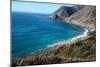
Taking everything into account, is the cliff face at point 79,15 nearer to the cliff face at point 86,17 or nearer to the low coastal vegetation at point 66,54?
the cliff face at point 86,17

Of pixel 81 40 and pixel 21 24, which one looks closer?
pixel 21 24

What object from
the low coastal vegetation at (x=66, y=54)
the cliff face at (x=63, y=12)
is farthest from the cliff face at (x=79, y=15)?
the low coastal vegetation at (x=66, y=54)

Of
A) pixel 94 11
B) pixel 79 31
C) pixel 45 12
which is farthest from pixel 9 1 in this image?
pixel 94 11

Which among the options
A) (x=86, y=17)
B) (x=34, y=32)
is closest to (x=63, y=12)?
(x=86, y=17)

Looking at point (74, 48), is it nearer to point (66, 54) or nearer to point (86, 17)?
point (66, 54)

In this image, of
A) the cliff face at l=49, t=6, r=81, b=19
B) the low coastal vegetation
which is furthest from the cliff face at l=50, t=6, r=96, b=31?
the low coastal vegetation
